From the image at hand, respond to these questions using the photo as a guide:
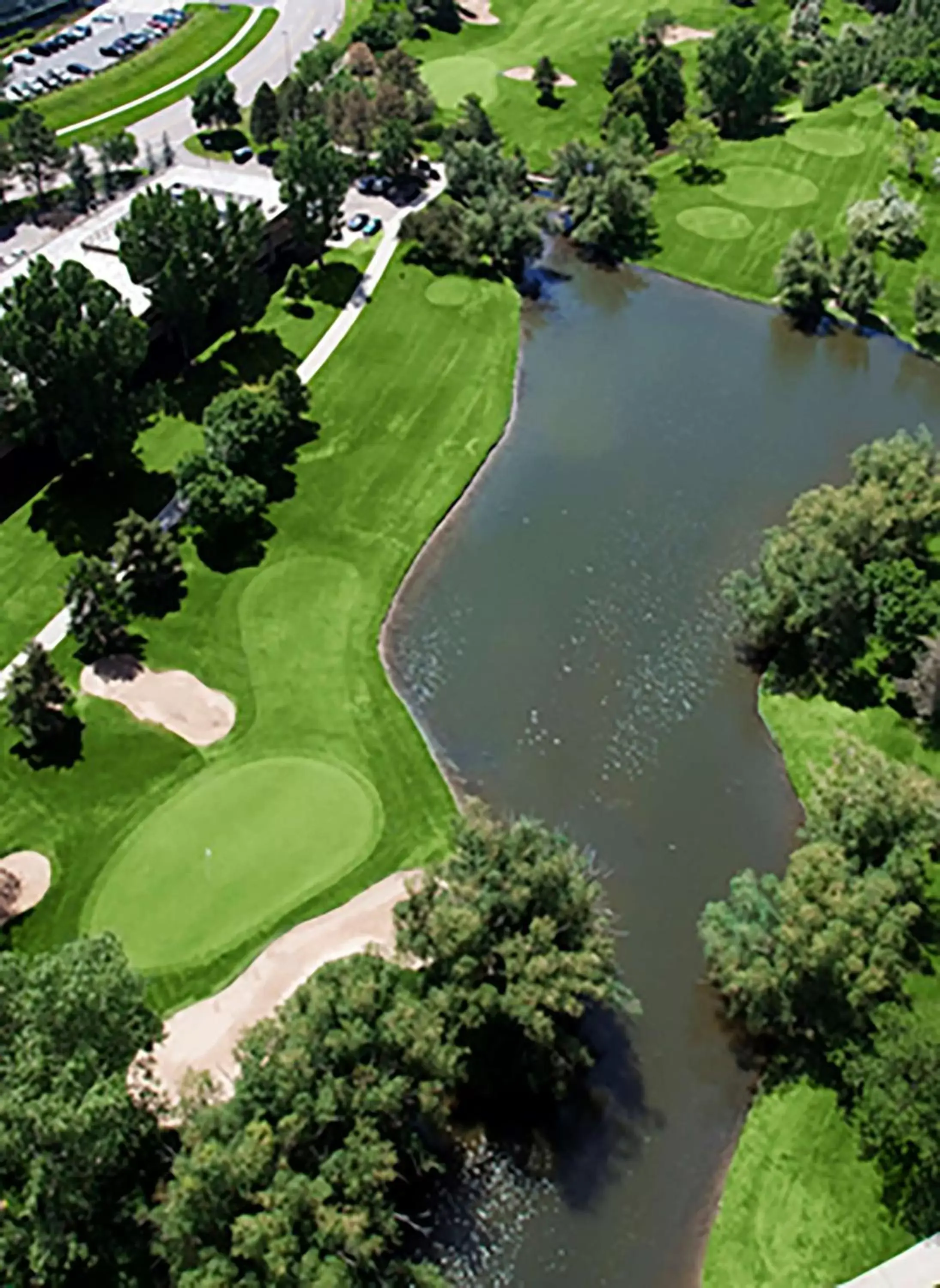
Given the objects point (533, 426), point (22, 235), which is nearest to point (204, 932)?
point (533, 426)

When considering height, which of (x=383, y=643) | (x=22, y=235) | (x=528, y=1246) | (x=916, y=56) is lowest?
(x=528, y=1246)

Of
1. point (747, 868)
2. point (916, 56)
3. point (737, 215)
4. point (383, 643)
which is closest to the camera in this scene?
point (747, 868)

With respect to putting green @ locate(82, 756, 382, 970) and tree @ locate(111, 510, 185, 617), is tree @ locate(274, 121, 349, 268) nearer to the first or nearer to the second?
tree @ locate(111, 510, 185, 617)

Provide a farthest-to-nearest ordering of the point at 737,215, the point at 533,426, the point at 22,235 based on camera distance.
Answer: the point at 737,215 < the point at 22,235 < the point at 533,426

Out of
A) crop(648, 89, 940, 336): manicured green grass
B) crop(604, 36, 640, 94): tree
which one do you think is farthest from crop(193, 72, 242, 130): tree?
crop(648, 89, 940, 336): manicured green grass

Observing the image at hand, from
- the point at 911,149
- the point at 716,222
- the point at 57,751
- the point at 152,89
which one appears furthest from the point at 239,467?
the point at 911,149

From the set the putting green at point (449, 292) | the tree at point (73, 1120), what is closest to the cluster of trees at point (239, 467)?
the putting green at point (449, 292)

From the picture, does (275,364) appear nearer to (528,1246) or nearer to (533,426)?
(533,426)
